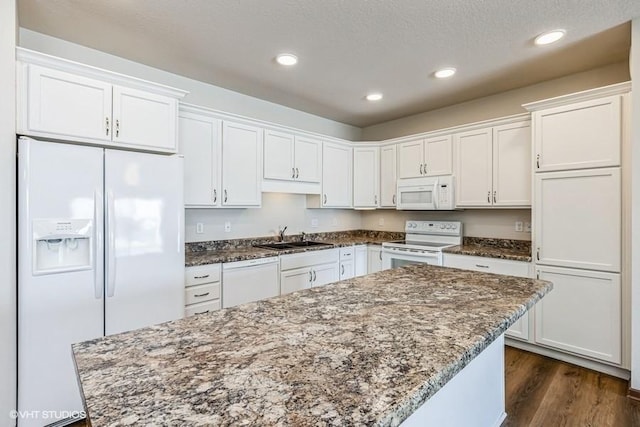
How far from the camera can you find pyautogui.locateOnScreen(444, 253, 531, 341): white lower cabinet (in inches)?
117

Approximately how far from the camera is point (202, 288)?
2.70 metres

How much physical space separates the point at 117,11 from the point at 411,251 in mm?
3351

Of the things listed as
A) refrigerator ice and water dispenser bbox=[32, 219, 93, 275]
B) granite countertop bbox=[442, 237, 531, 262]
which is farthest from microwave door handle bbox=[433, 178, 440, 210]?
refrigerator ice and water dispenser bbox=[32, 219, 93, 275]

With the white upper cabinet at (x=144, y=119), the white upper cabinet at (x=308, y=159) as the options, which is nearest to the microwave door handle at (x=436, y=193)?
the white upper cabinet at (x=308, y=159)

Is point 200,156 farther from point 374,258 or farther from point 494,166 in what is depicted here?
point 494,166

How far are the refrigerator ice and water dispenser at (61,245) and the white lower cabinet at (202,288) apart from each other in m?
0.74

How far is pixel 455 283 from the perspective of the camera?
68.4 inches

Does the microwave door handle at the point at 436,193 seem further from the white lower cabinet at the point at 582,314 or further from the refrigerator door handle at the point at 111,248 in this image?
the refrigerator door handle at the point at 111,248

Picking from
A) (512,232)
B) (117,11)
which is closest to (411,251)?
(512,232)

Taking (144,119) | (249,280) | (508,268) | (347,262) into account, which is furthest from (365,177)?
(144,119)

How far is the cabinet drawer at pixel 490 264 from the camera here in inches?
117

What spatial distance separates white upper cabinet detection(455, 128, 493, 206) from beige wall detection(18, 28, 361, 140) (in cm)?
185

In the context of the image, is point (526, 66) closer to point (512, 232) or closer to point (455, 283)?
point (512, 232)

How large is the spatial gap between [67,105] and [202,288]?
160cm
